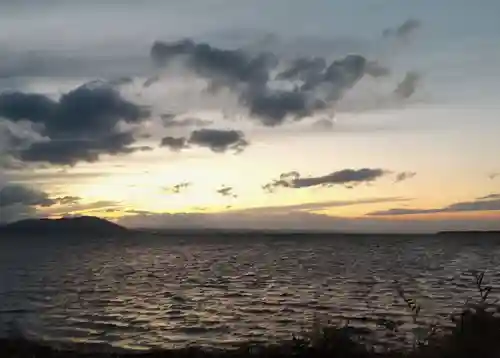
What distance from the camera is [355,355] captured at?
14.4 m

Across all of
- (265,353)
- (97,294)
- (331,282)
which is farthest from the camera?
(331,282)

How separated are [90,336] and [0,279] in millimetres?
36332

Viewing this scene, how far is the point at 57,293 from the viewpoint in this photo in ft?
135

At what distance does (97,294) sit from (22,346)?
2292 centimetres

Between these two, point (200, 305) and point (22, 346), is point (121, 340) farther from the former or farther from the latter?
point (200, 305)

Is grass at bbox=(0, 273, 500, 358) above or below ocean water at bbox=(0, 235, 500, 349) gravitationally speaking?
above

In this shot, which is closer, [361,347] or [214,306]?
[361,347]

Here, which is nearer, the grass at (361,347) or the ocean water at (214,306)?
the grass at (361,347)

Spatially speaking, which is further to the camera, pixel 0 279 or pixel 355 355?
pixel 0 279

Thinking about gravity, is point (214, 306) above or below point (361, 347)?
below

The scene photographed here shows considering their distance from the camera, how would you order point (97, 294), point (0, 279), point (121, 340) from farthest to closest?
point (0, 279) < point (97, 294) < point (121, 340)

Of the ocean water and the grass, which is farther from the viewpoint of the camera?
the ocean water

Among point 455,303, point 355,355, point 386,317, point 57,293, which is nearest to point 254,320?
point 386,317

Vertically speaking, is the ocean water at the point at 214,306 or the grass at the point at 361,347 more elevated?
the grass at the point at 361,347
